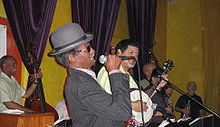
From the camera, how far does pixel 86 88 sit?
1.88m

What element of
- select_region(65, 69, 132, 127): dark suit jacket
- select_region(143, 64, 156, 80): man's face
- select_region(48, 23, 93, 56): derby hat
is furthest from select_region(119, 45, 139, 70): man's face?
select_region(143, 64, 156, 80): man's face

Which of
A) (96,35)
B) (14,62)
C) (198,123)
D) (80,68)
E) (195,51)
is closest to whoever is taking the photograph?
(80,68)

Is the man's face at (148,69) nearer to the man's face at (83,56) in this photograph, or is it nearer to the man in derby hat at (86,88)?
the man in derby hat at (86,88)

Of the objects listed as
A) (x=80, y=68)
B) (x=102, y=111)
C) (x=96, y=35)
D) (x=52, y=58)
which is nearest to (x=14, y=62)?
(x=52, y=58)

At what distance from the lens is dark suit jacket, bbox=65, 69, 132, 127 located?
1.84 m

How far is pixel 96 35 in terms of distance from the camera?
520 cm

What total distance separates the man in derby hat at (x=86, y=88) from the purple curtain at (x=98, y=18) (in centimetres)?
279

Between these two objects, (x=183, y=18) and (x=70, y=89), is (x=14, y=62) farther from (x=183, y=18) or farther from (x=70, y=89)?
(x=183, y=18)

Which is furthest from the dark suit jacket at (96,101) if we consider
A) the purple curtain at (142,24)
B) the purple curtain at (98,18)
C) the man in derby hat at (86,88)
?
the purple curtain at (142,24)

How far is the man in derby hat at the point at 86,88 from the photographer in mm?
1847

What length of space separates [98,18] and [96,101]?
11.7ft

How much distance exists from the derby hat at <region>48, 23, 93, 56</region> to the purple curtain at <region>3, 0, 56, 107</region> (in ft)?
6.35

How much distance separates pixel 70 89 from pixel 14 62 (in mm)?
2257

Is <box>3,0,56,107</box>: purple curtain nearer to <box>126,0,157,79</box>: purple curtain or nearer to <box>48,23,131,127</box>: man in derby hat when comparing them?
<box>48,23,131,127</box>: man in derby hat
